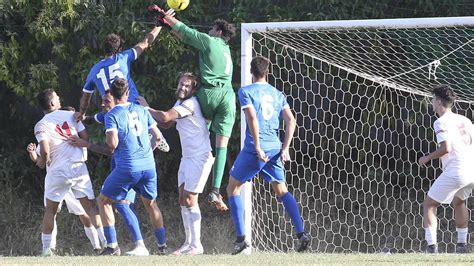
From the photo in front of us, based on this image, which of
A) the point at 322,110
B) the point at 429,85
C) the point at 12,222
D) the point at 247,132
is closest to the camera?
the point at 247,132

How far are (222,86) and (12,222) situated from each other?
16.3 ft

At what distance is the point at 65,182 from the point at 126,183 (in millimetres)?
1111

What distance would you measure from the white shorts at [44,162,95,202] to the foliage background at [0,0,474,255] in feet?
8.19

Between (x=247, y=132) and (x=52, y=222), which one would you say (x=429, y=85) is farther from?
(x=52, y=222)

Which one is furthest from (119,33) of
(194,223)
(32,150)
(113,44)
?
(194,223)

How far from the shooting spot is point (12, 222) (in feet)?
46.1

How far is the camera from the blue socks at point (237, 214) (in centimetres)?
980

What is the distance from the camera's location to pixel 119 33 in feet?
42.5

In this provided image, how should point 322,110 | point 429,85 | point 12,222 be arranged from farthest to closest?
1. point 12,222
2. point 322,110
3. point 429,85

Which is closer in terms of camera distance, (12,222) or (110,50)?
(110,50)

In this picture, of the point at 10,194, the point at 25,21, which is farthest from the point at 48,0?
the point at 10,194

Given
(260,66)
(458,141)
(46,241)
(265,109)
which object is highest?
(260,66)

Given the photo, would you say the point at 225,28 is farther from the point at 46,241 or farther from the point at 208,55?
the point at 46,241

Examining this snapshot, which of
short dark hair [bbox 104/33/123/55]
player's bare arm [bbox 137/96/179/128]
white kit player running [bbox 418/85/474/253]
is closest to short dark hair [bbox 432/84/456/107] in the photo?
white kit player running [bbox 418/85/474/253]
